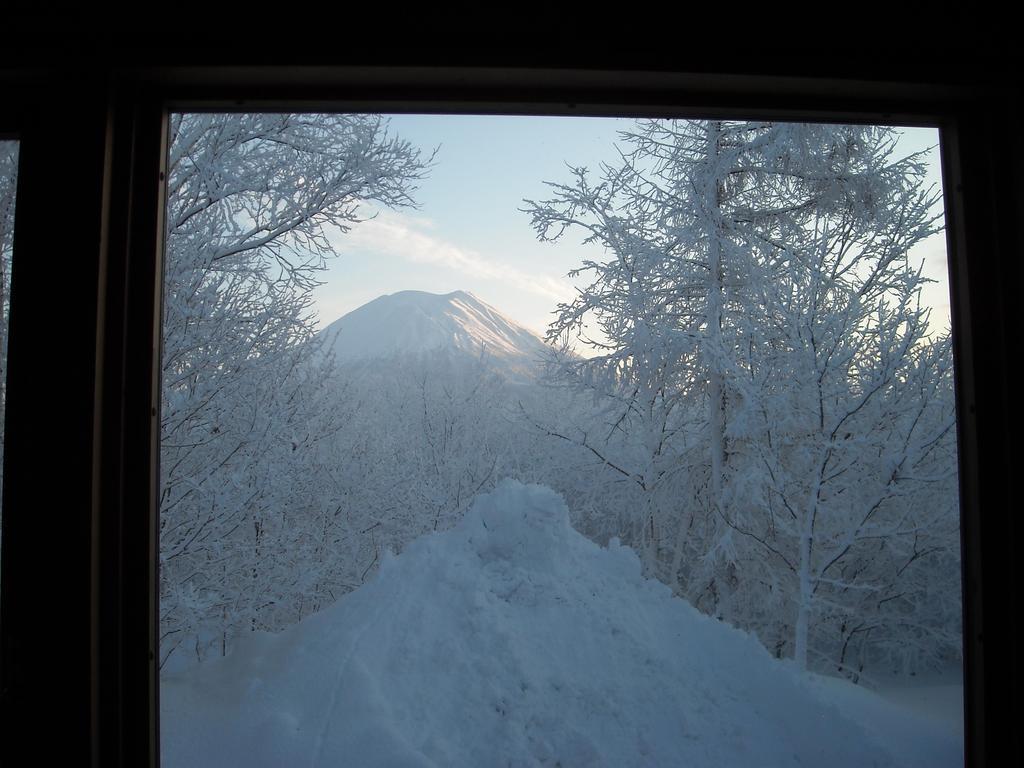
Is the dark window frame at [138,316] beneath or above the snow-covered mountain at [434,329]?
beneath

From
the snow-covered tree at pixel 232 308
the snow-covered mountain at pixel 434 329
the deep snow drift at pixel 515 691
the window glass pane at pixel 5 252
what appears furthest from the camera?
the snow-covered mountain at pixel 434 329

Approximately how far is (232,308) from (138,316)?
13.6ft

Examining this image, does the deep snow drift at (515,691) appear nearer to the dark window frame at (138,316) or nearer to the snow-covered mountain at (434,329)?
the dark window frame at (138,316)

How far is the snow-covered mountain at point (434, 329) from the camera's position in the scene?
36.4ft

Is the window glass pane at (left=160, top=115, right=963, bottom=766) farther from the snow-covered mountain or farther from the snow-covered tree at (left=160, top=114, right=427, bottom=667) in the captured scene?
the snow-covered mountain

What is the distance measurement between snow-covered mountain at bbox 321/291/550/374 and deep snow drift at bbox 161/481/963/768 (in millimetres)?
7631

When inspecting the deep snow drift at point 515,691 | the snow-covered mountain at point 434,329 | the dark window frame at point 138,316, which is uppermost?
the snow-covered mountain at point 434,329

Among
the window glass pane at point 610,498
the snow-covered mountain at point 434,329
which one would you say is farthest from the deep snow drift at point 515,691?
the snow-covered mountain at point 434,329

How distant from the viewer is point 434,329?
11867mm

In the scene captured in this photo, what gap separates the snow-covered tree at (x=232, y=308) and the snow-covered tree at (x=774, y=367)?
9.50ft

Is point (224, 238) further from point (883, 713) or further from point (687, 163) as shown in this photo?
point (883, 713)

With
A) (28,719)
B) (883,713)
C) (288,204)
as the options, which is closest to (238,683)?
(28,719)

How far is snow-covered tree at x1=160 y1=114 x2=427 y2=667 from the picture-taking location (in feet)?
14.0

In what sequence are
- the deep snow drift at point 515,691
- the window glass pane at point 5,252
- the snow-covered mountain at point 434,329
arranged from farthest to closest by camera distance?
the snow-covered mountain at point 434,329, the deep snow drift at point 515,691, the window glass pane at point 5,252
